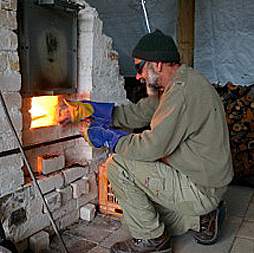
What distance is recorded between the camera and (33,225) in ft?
7.62

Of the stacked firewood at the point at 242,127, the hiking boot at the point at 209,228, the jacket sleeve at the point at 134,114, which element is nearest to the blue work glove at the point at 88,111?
the jacket sleeve at the point at 134,114

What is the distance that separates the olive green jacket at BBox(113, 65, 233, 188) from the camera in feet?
6.30

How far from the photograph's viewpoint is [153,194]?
219 centimetres

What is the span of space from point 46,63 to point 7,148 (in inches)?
27.3

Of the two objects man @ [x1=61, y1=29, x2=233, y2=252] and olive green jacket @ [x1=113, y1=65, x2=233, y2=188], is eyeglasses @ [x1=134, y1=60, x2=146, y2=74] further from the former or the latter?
olive green jacket @ [x1=113, y1=65, x2=233, y2=188]

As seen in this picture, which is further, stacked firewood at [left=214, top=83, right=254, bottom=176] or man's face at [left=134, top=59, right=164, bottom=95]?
stacked firewood at [left=214, top=83, right=254, bottom=176]

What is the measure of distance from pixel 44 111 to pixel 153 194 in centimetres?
109

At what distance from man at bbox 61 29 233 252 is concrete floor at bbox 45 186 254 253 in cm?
10

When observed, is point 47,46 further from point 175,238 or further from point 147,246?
point 175,238

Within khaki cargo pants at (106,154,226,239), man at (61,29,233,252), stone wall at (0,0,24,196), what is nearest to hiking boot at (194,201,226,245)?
man at (61,29,233,252)

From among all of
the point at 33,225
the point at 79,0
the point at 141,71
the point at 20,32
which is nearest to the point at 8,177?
the point at 33,225

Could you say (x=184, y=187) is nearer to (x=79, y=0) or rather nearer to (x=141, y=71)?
(x=141, y=71)

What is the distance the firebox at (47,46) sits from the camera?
223cm

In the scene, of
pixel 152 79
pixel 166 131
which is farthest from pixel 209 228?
pixel 152 79
